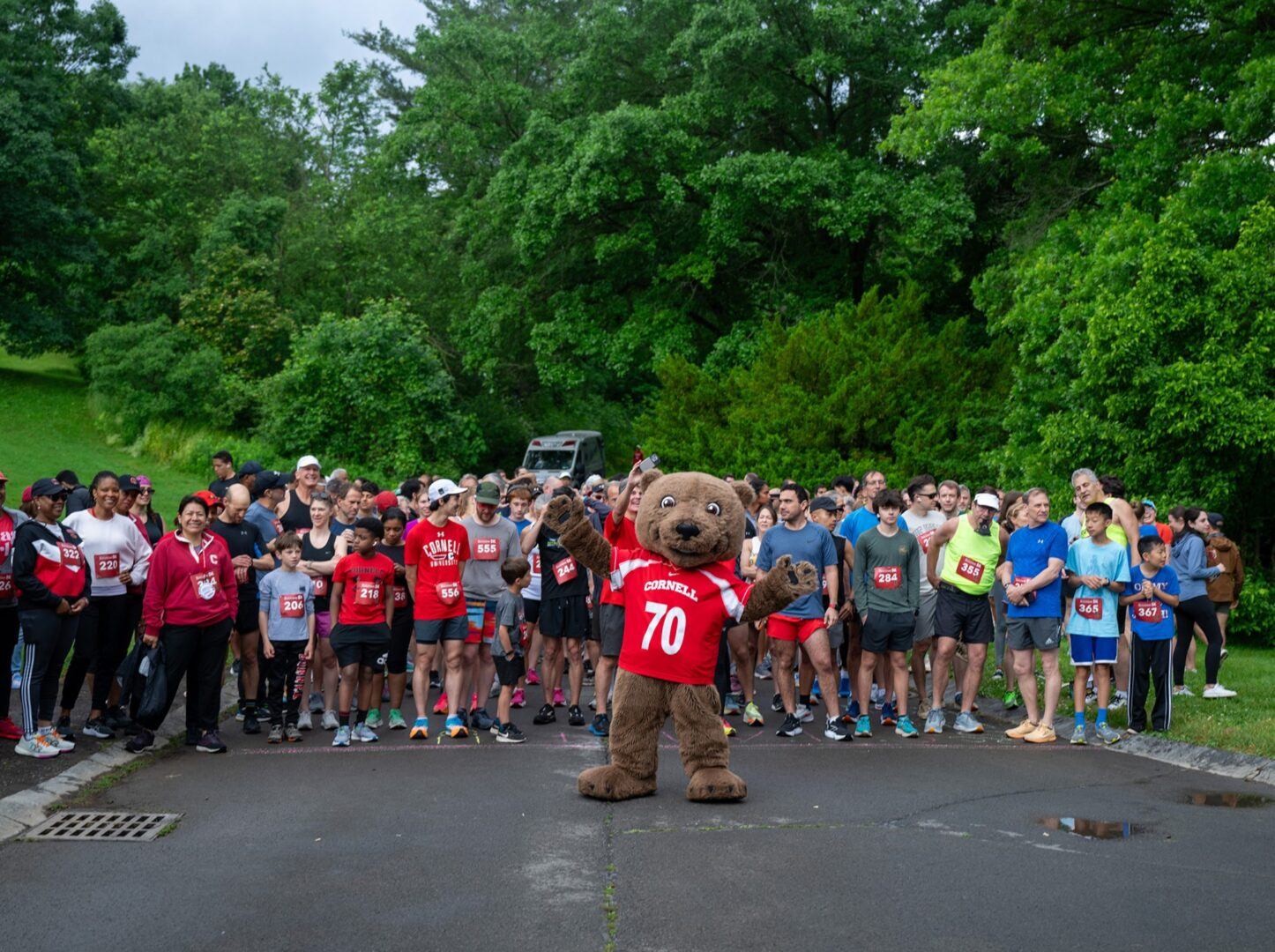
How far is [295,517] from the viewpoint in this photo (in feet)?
41.7

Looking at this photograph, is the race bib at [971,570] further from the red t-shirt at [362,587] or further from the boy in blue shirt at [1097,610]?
the red t-shirt at [362,587]

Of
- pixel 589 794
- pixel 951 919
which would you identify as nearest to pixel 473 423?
pixel 589 794

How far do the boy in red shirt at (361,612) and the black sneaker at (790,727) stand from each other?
132 inches

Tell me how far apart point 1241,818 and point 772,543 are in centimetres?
433

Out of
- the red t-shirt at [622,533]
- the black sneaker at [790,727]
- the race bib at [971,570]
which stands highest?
the red t-shirt at [622,533]

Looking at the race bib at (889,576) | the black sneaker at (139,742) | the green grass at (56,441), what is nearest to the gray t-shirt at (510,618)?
the black sneaker at (139,742)

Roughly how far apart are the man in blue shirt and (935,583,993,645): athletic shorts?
1.05 feet

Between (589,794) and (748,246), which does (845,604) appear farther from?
(748,246)

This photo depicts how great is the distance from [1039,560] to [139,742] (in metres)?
7.32

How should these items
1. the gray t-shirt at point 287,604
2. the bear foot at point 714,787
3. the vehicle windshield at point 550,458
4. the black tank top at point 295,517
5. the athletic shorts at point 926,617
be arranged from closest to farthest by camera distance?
the bear foot at point 714,787
the gray t-shirt at point 287,604
the athletic shorts at point 926,617
the black tank top at point 295,517
the vehicle windshield at point 550,458

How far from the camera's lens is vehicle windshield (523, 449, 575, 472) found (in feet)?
120

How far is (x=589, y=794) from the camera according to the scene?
861 centimetres

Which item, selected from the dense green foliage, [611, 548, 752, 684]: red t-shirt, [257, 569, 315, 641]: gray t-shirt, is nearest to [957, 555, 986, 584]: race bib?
[611, 548, 752, 684]: red t-shirt

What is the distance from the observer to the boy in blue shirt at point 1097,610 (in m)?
11.0
